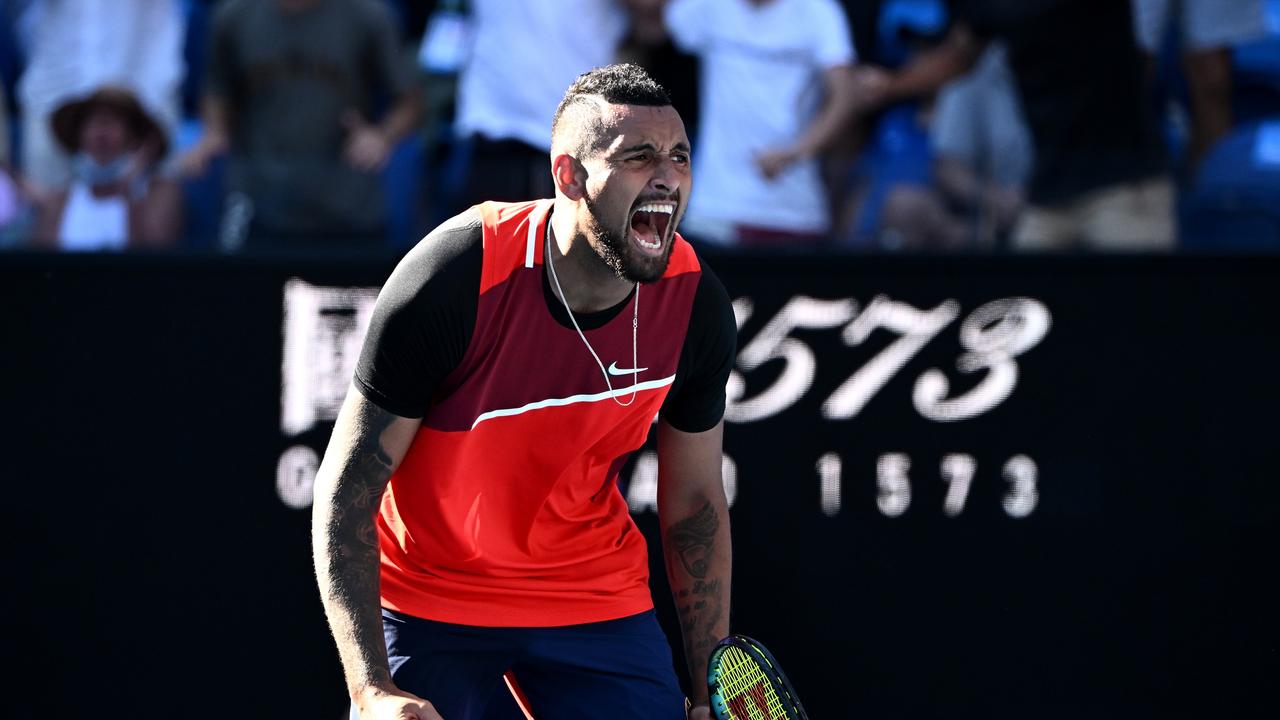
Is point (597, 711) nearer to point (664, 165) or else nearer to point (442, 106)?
point (664, 165)

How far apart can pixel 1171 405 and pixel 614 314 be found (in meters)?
2.26

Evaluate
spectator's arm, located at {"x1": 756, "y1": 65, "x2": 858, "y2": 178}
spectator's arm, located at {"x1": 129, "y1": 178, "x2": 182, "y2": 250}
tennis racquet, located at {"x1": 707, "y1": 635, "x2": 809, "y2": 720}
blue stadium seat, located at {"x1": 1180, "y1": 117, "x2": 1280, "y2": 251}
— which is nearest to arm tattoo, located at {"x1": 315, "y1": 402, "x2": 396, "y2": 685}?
tennis racquet, located at {"x1": 707, "y1": 635, "x2": 809, "y2": 720}

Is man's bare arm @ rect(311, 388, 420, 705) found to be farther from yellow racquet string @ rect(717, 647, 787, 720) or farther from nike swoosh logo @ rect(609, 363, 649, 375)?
yellow racquet string @ rect(717, 647, 787, 720)

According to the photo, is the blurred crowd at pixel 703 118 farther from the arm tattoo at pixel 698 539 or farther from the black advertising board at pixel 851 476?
the arm tattoo at pixel 698 539

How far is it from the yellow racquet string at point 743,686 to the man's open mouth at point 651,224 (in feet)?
2.78

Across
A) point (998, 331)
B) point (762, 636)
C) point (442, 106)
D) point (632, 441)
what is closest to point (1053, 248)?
point (998, 331)

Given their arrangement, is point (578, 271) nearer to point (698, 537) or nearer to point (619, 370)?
point (619, 370)

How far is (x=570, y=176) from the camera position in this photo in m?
3.28

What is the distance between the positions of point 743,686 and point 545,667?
1.64 feet

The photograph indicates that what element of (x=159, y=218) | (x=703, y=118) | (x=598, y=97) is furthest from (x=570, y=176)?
(x=703, y=118)

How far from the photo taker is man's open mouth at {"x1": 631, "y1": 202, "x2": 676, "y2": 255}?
3.19 meters

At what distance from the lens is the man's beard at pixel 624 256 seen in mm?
3193

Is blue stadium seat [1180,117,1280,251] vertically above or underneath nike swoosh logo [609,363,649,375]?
above

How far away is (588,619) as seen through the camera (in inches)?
142
